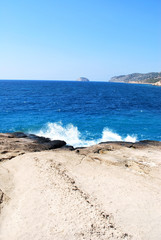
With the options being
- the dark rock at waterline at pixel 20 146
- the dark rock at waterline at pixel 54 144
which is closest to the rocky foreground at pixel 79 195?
the dark rock at waterline at pixel 20 146

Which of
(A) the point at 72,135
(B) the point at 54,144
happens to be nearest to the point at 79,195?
(B) the point at 54,144

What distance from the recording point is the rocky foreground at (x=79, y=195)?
8.24 m

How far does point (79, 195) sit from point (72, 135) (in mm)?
18015

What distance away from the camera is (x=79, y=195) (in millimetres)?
10195

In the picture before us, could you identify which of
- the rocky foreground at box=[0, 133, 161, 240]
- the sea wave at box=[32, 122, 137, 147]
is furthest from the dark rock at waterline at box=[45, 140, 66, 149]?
the sea wave at box=[32, 122, 137, 147]

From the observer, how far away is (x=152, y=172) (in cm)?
1338

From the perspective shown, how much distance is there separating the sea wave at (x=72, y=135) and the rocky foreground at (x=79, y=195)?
9165 millimetres

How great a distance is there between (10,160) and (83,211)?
8284mm

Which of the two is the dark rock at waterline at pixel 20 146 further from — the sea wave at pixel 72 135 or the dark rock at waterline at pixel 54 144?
the sea wave at pixel 72 135

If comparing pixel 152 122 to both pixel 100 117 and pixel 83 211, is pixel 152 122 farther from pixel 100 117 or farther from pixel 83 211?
pixel 83 211

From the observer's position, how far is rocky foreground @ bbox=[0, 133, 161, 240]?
324 inches

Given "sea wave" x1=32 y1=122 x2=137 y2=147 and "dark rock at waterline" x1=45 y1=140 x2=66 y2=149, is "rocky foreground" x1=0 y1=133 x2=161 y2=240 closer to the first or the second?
"dark rock at waterline" x1=45 y1=140 x2=66 y2=149

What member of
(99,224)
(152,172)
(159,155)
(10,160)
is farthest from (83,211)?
(159,155)

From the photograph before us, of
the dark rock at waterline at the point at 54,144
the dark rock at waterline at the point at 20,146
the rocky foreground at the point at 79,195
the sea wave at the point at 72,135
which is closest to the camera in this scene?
the rocky foreground at the point at 79,195
